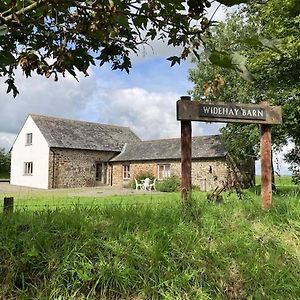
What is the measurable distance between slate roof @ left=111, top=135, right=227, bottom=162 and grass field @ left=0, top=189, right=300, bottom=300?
79.8ft

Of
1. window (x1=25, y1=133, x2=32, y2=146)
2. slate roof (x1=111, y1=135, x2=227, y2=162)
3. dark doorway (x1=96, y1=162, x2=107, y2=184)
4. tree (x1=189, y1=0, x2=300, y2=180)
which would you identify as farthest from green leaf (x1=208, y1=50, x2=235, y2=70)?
window (x1=25, y1=133, x2=32, y2=146)

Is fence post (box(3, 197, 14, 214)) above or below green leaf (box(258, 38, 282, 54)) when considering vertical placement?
below

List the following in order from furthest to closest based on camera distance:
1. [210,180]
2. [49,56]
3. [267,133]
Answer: [210,180], [267,133], [49,56]

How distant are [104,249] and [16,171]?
3480cm

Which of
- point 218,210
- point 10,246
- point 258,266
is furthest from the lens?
point 218,210

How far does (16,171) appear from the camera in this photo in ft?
121

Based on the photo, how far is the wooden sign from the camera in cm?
611

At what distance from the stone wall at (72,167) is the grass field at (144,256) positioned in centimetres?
2774

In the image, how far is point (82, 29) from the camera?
83.8 inches

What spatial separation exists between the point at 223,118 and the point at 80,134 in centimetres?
3045

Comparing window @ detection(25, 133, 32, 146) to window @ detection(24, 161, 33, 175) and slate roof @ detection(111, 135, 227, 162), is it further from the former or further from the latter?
slate roof @ detection(111, 135, 227, 162)

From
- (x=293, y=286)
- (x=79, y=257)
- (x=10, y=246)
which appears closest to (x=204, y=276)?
(x=293, y=286)

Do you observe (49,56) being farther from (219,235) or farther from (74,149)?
(74,149)

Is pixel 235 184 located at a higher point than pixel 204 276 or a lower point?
higher
